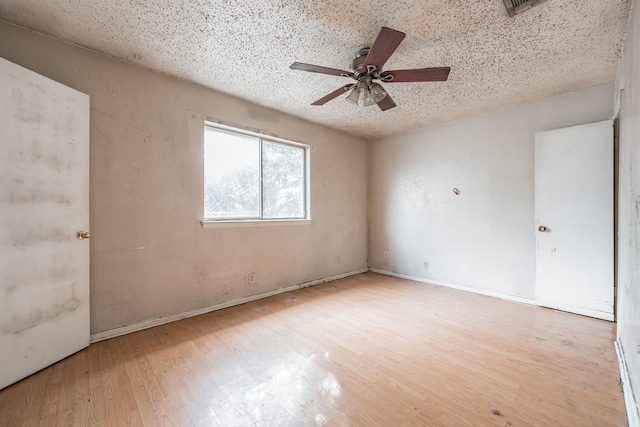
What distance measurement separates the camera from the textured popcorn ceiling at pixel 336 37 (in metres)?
1.74

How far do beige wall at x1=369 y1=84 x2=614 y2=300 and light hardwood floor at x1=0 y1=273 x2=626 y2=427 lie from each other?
883 mm

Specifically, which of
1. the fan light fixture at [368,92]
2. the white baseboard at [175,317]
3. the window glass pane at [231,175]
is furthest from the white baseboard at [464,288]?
the fan light fixture at [368,92]

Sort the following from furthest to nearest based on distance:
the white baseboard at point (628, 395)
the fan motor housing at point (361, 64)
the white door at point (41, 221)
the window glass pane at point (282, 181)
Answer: the window glass pane at point (282, 181)
the fan motor housing at point (361, 64)
the white door at point (41, 221)
the white baseboard at point (628, 395)

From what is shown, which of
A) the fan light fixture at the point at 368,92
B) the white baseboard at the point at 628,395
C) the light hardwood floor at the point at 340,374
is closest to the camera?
the white baseboard at the point at 628,395

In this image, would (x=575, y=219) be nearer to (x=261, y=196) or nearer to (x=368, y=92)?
(x=368, y=92)

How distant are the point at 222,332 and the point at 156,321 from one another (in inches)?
28.3

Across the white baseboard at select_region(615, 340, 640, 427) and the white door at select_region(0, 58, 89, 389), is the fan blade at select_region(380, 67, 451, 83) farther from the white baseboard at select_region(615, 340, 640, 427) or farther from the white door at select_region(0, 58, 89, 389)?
the white door at select_region(0, 58, 89, 389)

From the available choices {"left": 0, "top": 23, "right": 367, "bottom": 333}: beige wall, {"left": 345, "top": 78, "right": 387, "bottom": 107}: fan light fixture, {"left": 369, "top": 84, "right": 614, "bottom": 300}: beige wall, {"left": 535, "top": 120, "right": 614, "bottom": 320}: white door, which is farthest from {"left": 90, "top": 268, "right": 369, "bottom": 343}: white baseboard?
{"left": 535, "top": 120, "right": 614, "bottom": 320}: white door

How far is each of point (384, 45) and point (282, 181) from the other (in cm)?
239

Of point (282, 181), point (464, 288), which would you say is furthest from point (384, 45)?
point (464, 288)

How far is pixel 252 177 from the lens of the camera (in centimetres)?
337

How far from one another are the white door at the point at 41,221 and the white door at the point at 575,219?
15.3 feet

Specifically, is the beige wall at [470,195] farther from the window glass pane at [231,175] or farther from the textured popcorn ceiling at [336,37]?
the window glass pane at [231,175]

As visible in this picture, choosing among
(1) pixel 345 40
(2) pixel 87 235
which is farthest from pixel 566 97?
(2) pixel 87 235
